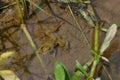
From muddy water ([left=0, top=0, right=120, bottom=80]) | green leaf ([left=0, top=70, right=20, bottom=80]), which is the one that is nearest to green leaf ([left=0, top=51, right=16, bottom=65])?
green leaf ([left=0, top=70, right=20, bottom=80])

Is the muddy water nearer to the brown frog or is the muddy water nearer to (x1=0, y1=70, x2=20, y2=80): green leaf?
the brown frog

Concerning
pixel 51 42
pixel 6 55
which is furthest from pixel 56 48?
pixel 6 55

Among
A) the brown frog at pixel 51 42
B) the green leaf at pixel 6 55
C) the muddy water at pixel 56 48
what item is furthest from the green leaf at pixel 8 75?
the brown frog at pixel 51 42

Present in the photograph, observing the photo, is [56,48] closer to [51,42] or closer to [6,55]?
[51,42]

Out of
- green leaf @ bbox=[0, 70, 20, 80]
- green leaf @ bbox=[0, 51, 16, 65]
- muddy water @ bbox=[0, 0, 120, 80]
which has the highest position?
green leaf @ bbox=[0, 51, 16, 65]

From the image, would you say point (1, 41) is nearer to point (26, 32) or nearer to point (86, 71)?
point (26, 32)

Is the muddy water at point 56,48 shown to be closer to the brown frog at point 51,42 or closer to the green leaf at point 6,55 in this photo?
the brown frog at point 51,42
